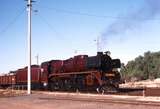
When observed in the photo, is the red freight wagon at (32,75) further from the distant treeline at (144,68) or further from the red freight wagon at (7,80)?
the distant treeline at (144,68)

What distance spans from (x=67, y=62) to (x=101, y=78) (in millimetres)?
6997

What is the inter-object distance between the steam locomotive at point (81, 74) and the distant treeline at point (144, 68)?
5453cm

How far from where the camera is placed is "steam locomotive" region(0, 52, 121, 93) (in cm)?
3347

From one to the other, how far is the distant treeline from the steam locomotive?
179 ft

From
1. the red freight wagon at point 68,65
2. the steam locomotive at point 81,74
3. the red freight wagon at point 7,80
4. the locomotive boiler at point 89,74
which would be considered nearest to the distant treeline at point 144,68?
the red freight wagon at point 7,80

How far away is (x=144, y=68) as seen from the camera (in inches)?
3858

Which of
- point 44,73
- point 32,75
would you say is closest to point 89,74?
point 44,73

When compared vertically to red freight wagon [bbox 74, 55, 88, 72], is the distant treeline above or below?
above

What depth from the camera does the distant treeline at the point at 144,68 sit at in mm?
94238

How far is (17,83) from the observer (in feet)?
165

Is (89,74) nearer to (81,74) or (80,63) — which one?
(81,74)

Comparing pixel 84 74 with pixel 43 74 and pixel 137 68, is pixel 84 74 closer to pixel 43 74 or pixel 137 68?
pixel 43 74

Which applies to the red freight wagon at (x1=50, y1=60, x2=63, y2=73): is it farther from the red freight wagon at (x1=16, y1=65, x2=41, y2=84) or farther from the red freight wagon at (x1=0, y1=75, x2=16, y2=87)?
the red freight wagon at (x1=0, y1=75, x2=16, y2=87)

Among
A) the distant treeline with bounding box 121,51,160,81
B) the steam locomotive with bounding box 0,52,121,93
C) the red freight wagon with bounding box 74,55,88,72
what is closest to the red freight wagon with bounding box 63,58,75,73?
the steam locomotive with bounding box 0,52,121,93
